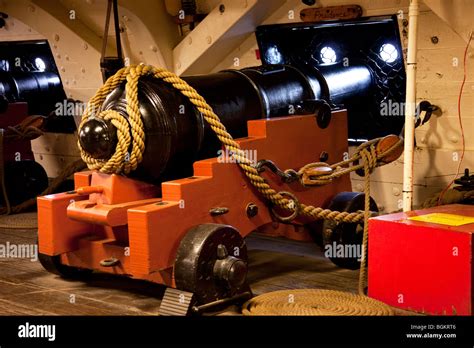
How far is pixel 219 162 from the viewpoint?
13.3ft

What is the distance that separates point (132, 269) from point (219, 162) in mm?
630

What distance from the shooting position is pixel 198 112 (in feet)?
13.6

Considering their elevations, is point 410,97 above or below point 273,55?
below

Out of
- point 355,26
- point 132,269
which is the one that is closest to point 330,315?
point 132,269

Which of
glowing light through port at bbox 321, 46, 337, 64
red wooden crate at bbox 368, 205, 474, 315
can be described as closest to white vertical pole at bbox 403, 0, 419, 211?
red wooden crate at bbox 368, 205, 474, 315

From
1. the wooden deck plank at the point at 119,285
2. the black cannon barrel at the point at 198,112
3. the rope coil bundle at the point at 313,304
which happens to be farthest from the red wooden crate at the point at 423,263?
the black cannon barrel at the point at 198,112

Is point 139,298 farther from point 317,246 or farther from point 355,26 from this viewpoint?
point 355,26

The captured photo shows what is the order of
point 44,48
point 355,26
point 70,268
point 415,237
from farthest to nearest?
point 44,48, point 355,26, point 70,268, point 415,237

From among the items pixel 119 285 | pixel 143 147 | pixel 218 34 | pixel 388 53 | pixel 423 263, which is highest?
pixel 218 34

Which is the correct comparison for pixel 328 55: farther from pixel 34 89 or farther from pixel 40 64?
pixel 40 64

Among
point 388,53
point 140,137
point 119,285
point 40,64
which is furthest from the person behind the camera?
point 40,64

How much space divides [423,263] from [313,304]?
499 millimetres

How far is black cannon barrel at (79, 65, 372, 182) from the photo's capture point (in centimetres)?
398

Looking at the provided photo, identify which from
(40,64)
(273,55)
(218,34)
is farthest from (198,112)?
(40,64)
